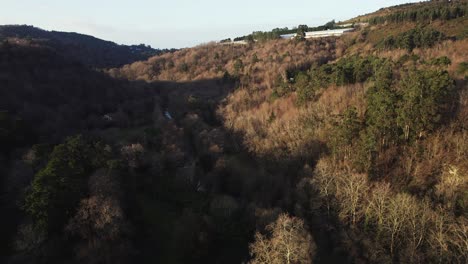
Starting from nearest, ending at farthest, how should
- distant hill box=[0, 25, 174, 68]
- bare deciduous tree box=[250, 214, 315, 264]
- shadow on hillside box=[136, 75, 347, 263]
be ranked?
bare deciduous tree box=[250, 214, 315, 264]
shadow on hillside box=[136, 75, 347, 263]
distant hill box=[0, 25, 174, 68]

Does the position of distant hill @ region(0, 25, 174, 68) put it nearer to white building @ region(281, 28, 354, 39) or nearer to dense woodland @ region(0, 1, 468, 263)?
dense woodland @ region(0, 1, 468, 263)

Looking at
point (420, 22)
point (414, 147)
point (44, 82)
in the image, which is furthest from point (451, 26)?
point (44, 82)

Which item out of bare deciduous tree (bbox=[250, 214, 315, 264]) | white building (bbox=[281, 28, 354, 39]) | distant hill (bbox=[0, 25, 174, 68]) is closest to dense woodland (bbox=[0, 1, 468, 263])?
bare deciduous tree (bbox=[250, 214, 315, 264])

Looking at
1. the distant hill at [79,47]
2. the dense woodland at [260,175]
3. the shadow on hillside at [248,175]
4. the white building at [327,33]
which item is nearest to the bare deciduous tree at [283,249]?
the dense woodland at [260,175]

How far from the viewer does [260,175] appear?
108 feet

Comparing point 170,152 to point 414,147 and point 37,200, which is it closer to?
point 37,200

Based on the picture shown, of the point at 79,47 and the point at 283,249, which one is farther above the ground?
the point at 79,47

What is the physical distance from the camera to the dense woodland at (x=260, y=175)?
21.6 meters

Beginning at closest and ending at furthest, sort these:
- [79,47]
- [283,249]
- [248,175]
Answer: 1. [283,249]
2. [248,175]
3. [79,47]

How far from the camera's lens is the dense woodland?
2161 centimetres

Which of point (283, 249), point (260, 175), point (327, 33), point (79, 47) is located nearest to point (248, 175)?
point (260, 175)

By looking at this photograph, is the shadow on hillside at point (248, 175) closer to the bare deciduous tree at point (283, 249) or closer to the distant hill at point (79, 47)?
the bare deciduous tree at point (283, 249)

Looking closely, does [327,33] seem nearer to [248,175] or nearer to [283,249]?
[248,175]

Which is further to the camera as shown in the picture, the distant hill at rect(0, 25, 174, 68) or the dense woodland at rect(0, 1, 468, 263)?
the distant hill at rect(0, 25, 174, 68)
